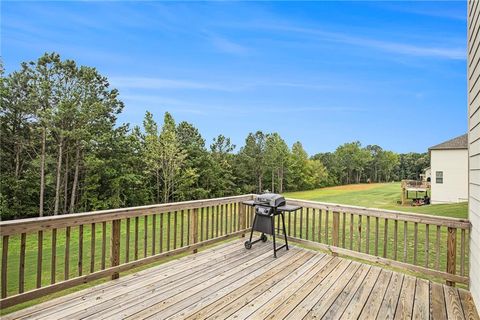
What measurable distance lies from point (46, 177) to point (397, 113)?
65.7 feet

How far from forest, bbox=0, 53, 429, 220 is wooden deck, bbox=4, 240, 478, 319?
A: 12.6 m

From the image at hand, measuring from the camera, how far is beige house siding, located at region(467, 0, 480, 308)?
7.88 feet

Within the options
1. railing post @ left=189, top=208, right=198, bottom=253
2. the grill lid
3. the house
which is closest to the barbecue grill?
the grill lid

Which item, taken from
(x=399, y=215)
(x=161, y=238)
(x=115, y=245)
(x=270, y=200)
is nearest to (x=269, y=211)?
(x=270, y=200)

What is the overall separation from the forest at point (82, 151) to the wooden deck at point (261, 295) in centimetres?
1256

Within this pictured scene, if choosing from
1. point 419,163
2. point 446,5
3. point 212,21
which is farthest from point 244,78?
point 419,163

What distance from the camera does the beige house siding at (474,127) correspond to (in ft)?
7.88

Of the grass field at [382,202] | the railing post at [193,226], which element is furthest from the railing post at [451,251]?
the grass field at [382,202]

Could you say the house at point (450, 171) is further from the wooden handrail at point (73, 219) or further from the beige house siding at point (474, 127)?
the wooden handrail at point (73, 219)

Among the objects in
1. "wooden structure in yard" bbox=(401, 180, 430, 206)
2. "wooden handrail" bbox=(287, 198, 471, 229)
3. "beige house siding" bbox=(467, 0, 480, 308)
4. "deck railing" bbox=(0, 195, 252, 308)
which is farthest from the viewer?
"wooden structure in yard" bbox=(401, 180, 430, 206)

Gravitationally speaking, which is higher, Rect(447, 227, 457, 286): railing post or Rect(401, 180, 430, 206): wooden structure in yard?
Rect(447, 227, 457, 286): railing post

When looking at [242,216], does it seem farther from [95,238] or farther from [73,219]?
[73,219]

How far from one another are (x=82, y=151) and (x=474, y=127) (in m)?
15.9

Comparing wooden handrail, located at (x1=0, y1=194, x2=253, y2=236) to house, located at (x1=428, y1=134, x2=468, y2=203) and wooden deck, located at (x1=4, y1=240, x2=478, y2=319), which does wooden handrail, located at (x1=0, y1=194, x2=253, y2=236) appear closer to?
wooden deck, located at (x1=4, y1=240, x2=478, y2=319)
